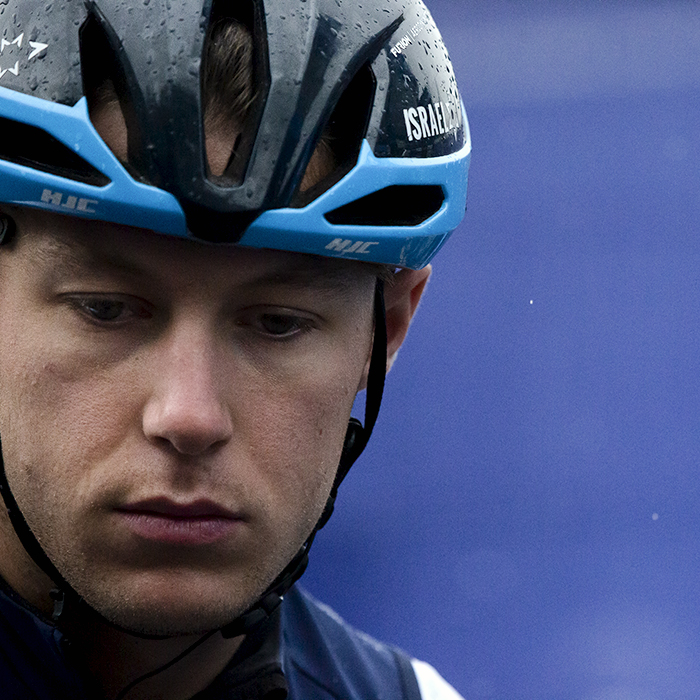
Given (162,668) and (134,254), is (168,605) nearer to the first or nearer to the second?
(162,668)

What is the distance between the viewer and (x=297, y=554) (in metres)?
2.11

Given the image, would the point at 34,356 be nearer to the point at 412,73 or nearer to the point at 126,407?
the point at 126,407

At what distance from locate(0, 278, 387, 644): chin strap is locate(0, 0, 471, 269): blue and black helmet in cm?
28

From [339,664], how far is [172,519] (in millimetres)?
933

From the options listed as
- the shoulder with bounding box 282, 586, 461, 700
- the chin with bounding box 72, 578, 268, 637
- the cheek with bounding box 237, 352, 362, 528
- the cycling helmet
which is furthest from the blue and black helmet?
the shoulder with bounding box 282, 586, 461, 700

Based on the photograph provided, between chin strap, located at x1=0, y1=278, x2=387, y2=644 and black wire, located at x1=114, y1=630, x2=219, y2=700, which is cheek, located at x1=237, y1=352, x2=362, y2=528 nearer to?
chin strap, located at x1=0, y1=278, x2=387, y2=644

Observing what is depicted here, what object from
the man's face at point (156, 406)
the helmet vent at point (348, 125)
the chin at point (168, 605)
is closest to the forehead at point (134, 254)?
the man's face at point (156, 406)

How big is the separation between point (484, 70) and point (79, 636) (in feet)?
7.37

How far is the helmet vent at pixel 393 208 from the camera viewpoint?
188cm

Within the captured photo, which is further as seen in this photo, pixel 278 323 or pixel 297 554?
pixel 297 554

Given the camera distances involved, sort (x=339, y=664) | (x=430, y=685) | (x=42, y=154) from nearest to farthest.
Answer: (x=42, y=154), (x=339, y=664), (x=430, y=685)

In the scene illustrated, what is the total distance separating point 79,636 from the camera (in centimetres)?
206

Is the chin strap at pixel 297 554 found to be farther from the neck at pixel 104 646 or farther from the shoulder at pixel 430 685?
the shoulder at pixel 430 685

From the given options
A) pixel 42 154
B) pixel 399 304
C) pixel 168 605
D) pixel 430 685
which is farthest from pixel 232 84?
pixel 430 685
